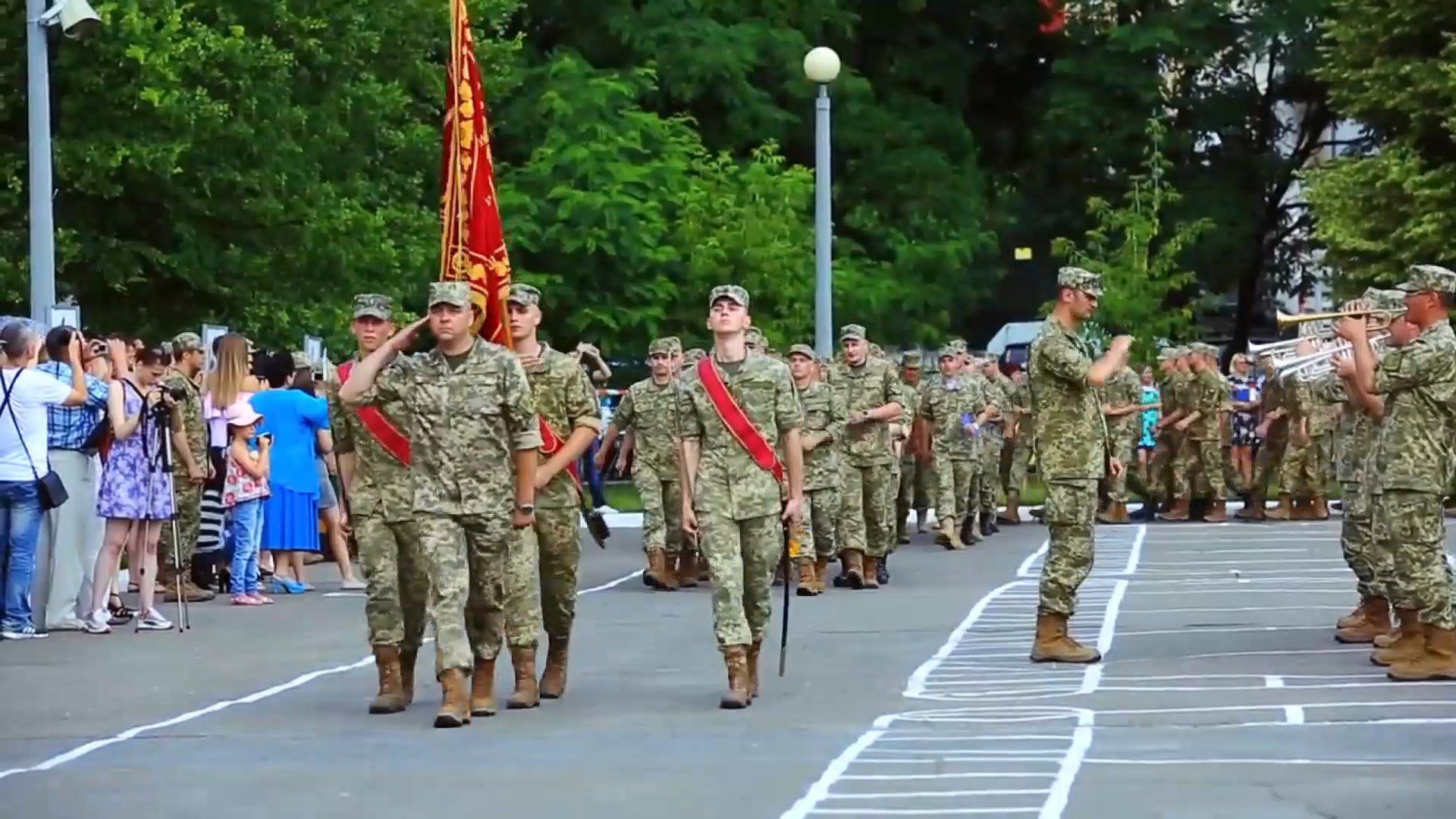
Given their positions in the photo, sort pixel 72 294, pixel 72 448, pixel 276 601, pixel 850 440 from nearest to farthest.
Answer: pixel 72 448 < pixel 276 601 < pixel 850 440 < pixel 72 294

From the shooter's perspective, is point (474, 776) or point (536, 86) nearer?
point (474, 776)

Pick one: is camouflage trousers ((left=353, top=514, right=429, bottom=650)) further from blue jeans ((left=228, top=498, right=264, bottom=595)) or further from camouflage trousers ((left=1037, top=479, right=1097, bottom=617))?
blue jeans ((left=228, top=498, right=264, bottom=595))

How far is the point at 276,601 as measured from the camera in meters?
22.4

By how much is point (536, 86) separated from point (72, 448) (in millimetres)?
23721

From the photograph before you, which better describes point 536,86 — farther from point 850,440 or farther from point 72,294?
point 850,440

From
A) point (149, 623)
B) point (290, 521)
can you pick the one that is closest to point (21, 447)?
point (149, 623)

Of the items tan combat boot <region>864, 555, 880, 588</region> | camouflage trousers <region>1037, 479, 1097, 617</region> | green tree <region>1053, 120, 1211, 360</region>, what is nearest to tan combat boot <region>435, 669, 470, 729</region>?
camouflage trousers <region>1037, 479, 1097, 617</region>

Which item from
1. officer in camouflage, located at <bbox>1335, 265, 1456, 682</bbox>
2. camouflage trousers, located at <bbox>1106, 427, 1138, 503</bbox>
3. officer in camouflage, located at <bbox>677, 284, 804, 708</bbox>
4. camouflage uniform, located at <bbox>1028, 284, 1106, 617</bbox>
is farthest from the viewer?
camouflage trousers, located at <bbox>1106, 427, 1138, 503</bbox>

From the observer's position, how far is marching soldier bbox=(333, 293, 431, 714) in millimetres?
14008

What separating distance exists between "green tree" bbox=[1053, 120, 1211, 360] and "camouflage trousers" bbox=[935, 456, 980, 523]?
6797mm

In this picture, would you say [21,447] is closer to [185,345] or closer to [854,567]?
[185,345]

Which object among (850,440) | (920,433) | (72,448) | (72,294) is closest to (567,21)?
(72,294)

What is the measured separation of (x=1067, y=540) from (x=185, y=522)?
8073 mm

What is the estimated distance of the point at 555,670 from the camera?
1476 cm
